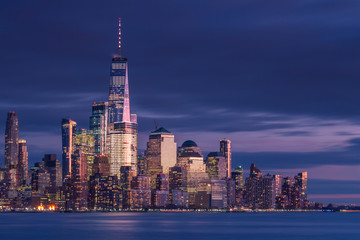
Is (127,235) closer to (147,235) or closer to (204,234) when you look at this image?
(147,235)

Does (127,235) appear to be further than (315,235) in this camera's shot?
No

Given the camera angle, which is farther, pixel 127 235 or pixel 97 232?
pixel 97 232

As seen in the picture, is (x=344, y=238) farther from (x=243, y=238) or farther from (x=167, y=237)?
(x=167, y=237)

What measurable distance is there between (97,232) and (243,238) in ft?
135

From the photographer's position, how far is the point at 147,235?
7200 inches

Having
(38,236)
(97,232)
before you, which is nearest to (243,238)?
(97,232)

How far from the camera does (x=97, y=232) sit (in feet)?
625

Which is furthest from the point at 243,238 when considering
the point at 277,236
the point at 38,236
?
the point at 38,236

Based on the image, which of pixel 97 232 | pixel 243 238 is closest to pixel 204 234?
pixel 243 238

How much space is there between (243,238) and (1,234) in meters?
64.2

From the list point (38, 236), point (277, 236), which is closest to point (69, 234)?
point (38, 236)

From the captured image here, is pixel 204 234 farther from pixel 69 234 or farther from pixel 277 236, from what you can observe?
pixel 69 234

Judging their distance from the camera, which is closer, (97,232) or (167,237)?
(167,237)

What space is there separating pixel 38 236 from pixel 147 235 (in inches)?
1104
